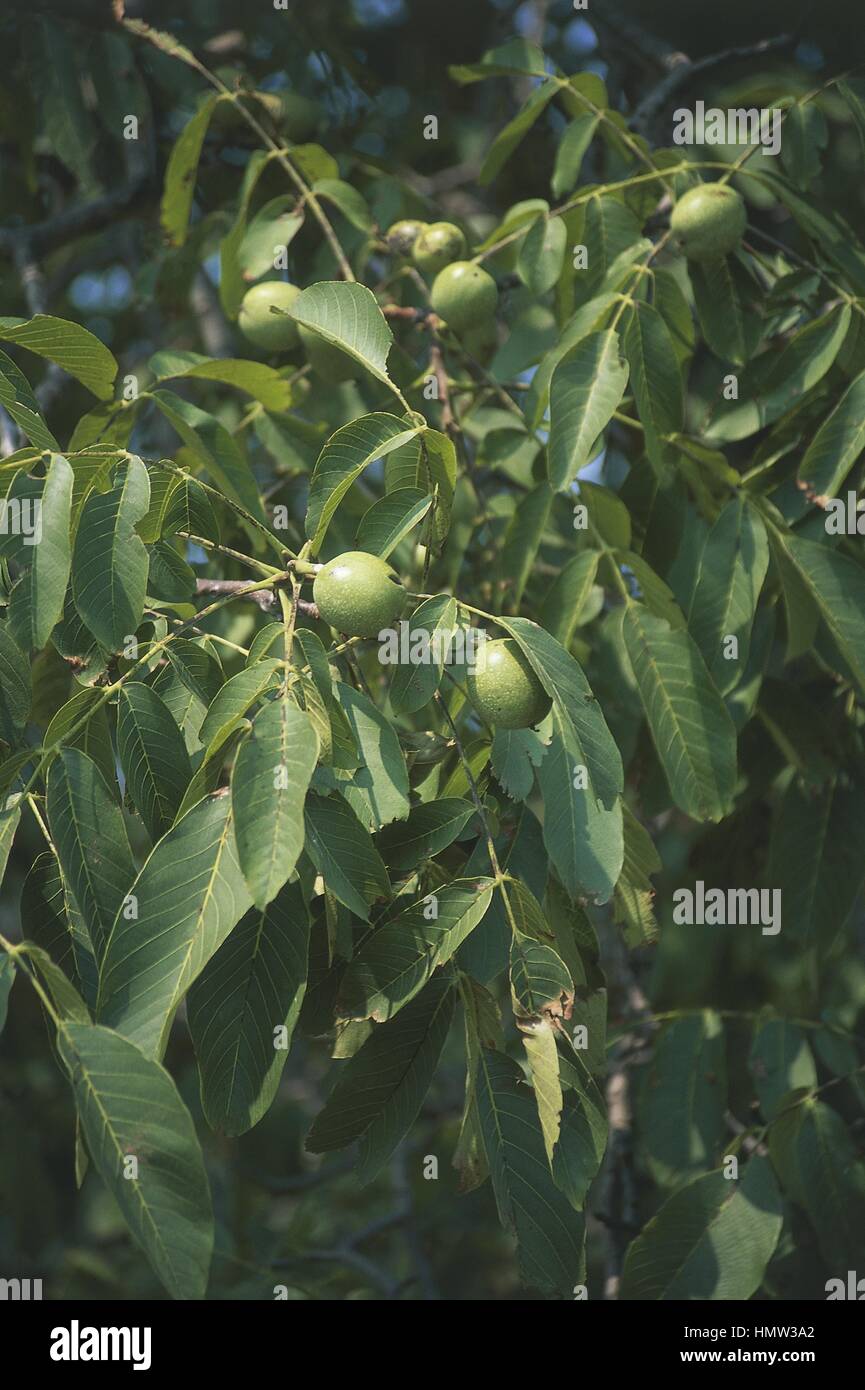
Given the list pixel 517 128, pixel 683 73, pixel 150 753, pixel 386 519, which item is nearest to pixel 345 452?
pixel 386 519

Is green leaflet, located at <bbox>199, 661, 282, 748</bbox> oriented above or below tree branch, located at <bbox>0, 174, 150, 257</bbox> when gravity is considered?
below

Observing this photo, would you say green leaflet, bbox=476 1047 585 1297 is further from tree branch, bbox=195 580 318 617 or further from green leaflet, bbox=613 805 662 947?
tree branch, bbox=195 580 318 617

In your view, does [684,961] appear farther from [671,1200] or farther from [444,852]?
[444,852]

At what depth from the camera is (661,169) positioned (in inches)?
88.2

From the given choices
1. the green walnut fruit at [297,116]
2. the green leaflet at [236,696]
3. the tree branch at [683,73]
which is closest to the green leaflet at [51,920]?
the green leaflet at [236,696]

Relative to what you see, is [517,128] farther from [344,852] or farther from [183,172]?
[344,852]

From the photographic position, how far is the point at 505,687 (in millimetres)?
1444

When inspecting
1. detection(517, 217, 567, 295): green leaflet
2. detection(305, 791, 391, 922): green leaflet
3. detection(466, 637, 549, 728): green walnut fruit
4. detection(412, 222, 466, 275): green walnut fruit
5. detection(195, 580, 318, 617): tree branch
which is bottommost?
detection(305, 791, 391, 922): green leaflet

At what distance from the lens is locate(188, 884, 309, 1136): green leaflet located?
1.35 metres

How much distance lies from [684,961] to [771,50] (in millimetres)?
2293

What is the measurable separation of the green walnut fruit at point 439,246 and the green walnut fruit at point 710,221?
0.41 metres

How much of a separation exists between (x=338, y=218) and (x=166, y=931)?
178 centimetres

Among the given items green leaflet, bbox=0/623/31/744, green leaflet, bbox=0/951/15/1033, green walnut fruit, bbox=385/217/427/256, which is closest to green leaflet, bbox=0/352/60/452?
green leaflet, bbox=0/623/31/744

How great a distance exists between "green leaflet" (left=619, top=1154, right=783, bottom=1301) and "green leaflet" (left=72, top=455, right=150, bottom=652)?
1.17 meters
